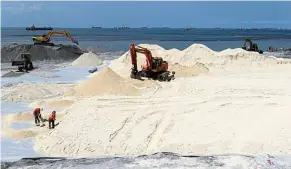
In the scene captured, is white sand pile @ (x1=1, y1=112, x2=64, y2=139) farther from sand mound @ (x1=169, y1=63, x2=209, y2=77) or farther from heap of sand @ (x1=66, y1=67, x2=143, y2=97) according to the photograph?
sand mound @ (x1=169, y1=63, x2=209, y2=77)

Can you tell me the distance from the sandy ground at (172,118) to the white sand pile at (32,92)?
1.07 m

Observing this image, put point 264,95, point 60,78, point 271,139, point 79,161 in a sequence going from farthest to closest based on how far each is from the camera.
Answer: point 60,78
point 264,95
point 271,139
point 79,161

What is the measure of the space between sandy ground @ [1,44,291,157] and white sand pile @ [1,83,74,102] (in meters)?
1.07

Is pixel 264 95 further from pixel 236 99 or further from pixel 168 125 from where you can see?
pixel 168 125

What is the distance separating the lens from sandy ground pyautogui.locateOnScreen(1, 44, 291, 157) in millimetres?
11672

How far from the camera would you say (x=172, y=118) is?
43.9ft

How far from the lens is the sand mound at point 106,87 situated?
685 inches

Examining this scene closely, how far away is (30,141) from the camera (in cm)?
1278

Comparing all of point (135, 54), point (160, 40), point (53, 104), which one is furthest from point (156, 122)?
point (160, 40)

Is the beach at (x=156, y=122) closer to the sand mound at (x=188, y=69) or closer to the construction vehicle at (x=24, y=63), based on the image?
the sand mound at (x=188, y=69)

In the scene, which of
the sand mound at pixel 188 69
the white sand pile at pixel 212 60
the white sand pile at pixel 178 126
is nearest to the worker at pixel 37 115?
the white sand pile at pixel 178 126

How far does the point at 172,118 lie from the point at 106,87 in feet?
17.7

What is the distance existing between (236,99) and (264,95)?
122cm

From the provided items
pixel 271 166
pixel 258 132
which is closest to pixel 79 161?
pixel 271 166
